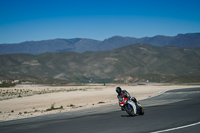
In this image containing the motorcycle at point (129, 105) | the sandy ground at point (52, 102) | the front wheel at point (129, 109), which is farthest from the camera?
the sandy ground at point (52, 102)

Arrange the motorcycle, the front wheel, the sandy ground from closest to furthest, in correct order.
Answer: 1. the motorcycle
2. the front wheel
3. the sandy ground

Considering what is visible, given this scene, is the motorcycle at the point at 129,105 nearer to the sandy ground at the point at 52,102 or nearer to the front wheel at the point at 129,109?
the front wheel at the point at 129,109

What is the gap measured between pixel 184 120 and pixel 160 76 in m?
171

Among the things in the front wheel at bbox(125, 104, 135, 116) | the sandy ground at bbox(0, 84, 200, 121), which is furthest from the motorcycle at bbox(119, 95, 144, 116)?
the sandy ground at bbox(0, 84, 200, 121)

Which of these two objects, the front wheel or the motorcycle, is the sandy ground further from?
the front wheel

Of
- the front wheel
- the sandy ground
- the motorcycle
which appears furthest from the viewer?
the sandy ground

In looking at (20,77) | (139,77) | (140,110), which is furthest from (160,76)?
(140,110)

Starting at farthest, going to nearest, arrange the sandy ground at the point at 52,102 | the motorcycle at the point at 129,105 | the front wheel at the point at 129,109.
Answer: the sandy ground at the point at 52,102 → the front wheel at the point at 129,109 → the motorcycle at the point at 129,105

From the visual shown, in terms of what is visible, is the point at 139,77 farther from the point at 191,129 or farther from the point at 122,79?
the point at 191,129

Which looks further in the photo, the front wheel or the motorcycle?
the front wheel

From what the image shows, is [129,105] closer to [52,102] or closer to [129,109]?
[129,109]

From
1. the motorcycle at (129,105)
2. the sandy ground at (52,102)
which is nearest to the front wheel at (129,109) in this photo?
the motorcycle at (129,105)

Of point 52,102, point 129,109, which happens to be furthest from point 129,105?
point 52,102

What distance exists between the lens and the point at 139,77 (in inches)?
7116
